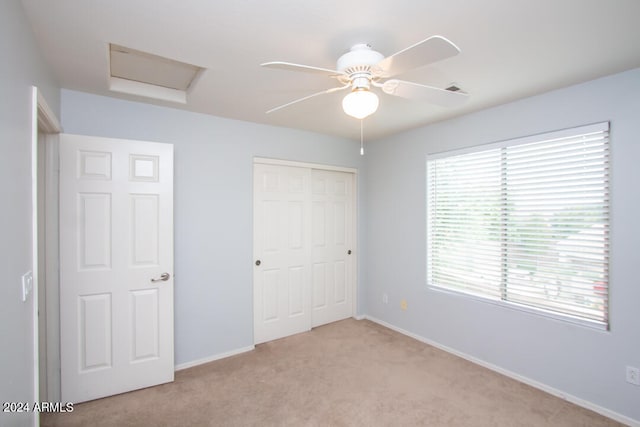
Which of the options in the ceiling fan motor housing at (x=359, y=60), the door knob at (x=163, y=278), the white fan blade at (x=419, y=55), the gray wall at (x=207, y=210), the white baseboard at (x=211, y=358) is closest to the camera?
the white fan blade at (x=419, y=55)

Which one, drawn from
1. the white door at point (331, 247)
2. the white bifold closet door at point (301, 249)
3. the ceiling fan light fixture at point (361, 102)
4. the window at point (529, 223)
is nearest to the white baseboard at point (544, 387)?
the window at point (529, 223)

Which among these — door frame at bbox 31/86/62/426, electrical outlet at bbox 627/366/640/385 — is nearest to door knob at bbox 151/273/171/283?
door frame at bbox 31/86/62/426

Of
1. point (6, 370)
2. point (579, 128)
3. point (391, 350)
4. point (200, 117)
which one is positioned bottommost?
point (391, 350)

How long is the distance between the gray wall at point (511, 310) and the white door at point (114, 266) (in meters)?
2.55

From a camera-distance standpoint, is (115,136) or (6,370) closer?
(6,370)

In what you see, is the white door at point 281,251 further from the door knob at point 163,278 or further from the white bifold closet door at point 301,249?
the door knob at point 163,278

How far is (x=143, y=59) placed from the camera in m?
2.13

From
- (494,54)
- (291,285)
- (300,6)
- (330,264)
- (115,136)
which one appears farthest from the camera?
(330,264)

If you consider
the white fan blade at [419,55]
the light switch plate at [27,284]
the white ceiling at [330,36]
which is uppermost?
the white ceiling at [330,36]

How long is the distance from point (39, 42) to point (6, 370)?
1.73 metres

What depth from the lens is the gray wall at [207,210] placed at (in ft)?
9.00

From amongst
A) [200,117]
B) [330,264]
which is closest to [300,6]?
[200,117]

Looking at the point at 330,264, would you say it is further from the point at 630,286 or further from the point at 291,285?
the point at 630,286

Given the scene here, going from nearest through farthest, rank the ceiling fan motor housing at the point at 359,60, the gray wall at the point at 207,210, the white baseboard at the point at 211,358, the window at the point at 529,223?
the ceiling fan motor housing at the point at 359,60 → the window at the point at 529,223 → the gray wall at the point at 207,210 → the white baseboard at the point at 211,358
